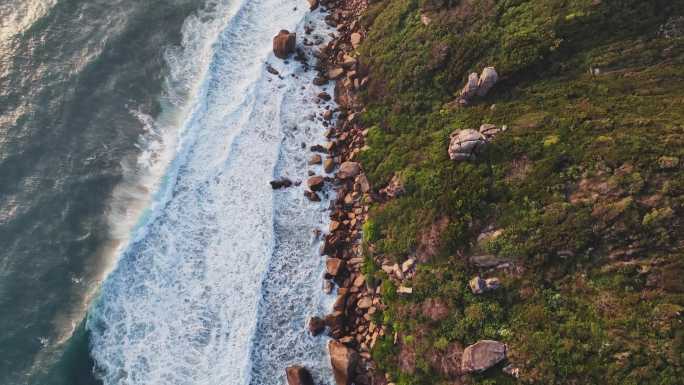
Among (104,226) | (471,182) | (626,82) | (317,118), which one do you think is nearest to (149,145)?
(104,226)

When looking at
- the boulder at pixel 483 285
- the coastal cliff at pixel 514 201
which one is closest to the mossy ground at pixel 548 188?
the coastal cliff at pixel 514 201

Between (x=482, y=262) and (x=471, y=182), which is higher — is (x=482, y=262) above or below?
below

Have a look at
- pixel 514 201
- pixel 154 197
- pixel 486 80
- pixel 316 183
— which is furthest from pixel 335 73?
pixel 514 201

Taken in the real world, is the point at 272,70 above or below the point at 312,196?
above

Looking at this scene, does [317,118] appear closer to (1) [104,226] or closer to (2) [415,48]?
(2) [415,48]

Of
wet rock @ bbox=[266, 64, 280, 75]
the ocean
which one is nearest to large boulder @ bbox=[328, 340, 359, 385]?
the ocean

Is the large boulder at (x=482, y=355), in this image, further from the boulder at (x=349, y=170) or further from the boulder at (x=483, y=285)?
the boulder at (x=349, y=170)

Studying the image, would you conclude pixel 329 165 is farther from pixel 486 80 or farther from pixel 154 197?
pixel 154 197

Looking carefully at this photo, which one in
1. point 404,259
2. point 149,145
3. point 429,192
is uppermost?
point 149,145
